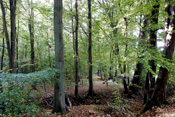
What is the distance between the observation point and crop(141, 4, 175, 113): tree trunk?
13.2ft

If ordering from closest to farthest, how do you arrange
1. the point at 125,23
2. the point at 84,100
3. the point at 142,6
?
the point at 142,6
the point at 125,23
the point at 84,100

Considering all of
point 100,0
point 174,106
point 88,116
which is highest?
point 100,0

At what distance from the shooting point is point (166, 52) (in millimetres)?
4250

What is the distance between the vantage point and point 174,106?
4430 millimetres

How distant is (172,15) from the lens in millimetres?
4035

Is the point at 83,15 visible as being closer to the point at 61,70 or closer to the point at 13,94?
the point at 61,70

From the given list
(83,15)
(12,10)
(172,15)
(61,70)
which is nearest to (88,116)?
(61,70)

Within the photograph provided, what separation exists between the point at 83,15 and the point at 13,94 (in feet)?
27.1

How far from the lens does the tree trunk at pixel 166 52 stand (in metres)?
4.04

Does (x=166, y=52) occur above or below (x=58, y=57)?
above

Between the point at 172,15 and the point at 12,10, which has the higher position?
the point at 12,10

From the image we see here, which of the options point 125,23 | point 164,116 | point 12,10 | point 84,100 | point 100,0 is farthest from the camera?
point 100,0

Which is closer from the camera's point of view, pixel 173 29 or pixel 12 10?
pixel 173 29

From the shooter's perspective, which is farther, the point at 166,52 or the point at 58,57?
the point at 166,52
